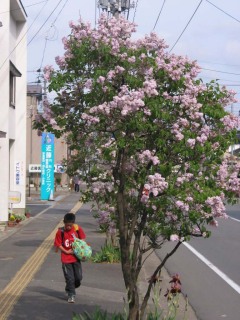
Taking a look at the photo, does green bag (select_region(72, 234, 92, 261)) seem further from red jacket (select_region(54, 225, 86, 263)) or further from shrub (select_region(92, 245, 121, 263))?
shrub (select_region(92, 245, 121, 263))

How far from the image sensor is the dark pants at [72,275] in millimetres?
10500

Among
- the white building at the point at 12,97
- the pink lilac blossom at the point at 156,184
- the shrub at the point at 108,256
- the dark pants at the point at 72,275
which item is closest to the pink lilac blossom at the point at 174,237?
the pink lilac blossom at the point at 156,184

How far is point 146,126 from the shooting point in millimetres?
6758

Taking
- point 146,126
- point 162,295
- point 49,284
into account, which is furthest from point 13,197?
point 146,126

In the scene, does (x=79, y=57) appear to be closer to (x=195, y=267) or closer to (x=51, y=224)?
(x=195, y=267)

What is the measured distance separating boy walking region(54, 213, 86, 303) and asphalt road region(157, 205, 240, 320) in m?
1.96

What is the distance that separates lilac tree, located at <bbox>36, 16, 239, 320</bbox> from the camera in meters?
6.80

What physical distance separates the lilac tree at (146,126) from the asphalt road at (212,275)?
387cm

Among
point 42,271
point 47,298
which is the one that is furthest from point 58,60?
point 42,271

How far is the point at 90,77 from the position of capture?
23.5 ft

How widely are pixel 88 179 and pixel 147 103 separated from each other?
4.50ft

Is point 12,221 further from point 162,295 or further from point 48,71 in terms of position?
point 48,71

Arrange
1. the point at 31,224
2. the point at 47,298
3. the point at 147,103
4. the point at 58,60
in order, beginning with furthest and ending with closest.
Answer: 1. the point at 31,224
2. the point at 47,298
3. the point at 58,60
4. the point at 147,103

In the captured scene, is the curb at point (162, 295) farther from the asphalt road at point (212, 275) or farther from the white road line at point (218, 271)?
the white road line at point (218, 271)
